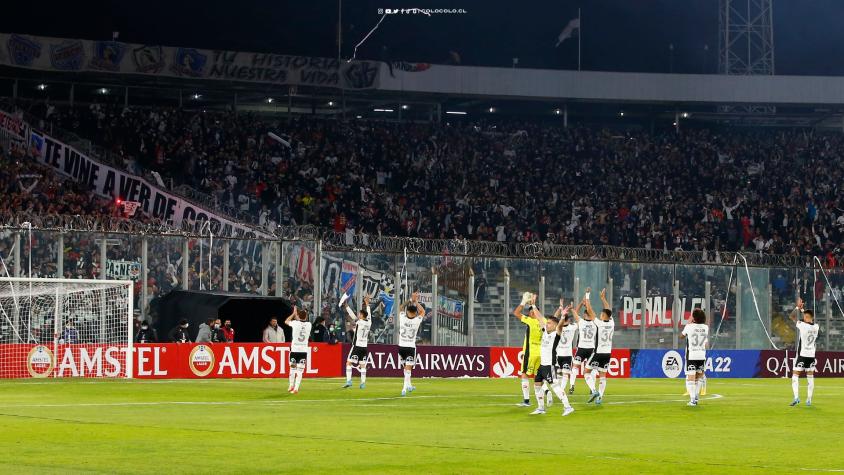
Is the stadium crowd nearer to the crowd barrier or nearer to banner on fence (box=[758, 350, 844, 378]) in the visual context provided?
banner on fence (box=[758, 350, 844, 378])

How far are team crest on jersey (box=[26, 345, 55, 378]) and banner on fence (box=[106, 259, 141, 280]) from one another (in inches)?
147

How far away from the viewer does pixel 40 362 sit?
134ft

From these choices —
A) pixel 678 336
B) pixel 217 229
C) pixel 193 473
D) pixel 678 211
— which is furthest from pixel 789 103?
pixel 193 473

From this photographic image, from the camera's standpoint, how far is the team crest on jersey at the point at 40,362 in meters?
40.7

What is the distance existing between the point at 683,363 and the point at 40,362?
85.2 feet

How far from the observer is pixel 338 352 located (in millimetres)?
47312

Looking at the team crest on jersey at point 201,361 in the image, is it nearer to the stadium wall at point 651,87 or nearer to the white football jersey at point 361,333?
the white football jersey at point 361,333

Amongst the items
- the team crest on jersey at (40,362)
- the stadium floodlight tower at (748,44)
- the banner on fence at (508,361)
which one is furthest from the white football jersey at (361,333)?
the stadium floodlight tower at (748,44)

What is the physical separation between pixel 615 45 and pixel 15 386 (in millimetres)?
65872

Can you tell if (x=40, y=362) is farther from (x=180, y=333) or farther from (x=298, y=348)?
(x=298, y=348)

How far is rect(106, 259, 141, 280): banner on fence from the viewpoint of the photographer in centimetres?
4369

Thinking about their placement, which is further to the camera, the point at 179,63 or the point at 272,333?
the point at 179,63

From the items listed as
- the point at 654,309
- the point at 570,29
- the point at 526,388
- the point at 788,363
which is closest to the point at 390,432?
the point at 526,388

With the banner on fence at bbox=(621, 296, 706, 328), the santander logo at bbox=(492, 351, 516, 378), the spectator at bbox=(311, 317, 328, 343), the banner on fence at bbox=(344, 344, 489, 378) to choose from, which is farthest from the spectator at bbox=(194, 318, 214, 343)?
the banner on fence at bbox=(621, 296, 706, 328)
